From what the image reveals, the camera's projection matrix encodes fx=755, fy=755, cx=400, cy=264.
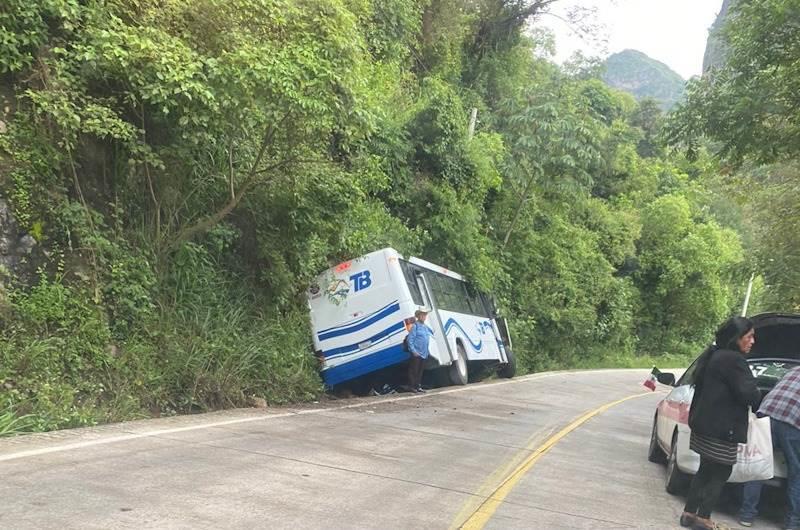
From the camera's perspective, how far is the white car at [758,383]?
728 cm

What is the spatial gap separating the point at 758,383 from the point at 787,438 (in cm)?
104

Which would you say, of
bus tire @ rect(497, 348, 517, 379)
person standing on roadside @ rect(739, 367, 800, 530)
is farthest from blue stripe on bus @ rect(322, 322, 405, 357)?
bus tire @ rect(497, 348, 517, 379)

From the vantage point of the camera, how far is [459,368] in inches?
668

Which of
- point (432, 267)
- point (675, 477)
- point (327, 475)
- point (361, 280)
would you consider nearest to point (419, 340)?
point (361, 280)

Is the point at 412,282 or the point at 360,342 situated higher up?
the point at 412,282

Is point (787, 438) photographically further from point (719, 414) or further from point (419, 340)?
point (419, 340)

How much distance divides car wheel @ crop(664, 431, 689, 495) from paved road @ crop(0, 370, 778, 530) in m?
0.11

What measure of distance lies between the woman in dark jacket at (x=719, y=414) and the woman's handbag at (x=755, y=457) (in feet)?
1.32

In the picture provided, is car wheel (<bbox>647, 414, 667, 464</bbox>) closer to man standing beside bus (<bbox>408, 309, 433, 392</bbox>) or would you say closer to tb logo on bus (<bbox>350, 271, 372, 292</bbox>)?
man standing beside bus (<bbox>408, 309, 433, 392</bbox>)

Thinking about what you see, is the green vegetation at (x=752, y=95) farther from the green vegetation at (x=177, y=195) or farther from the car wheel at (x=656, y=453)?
the car wheel at (x=656, y=453)

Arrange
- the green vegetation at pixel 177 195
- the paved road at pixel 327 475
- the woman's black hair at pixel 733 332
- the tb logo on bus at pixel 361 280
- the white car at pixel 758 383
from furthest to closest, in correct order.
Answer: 1. the tb logo on bus at pixel 361 280
2. the green vegetation at pixel 177 195
3. the white car at pixel 758 383
4. the woman's black hair at pixel 733 332
5. the paved road at pixel 327 475

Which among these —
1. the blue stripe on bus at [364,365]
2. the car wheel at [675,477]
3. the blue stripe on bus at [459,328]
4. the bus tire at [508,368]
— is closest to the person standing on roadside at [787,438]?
the car wheel at [675,477]

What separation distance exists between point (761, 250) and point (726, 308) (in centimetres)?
3139

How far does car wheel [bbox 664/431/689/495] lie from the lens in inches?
295
